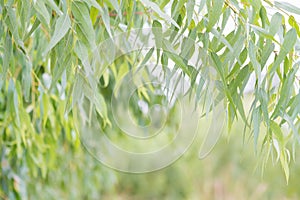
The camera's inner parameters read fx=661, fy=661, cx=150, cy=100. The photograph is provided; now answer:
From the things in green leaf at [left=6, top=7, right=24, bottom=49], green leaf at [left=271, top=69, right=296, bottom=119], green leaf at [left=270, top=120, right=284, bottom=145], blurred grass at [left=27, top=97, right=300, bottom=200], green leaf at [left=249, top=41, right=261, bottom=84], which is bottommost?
blurred grass at [left=27, top=97, right=300, bottom=200]

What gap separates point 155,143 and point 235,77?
9.71ft

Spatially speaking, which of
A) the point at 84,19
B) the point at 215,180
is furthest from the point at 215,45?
the point at 215,180

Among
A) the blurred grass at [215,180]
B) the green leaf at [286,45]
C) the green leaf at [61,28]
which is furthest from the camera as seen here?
the blurred grass at [215,180]

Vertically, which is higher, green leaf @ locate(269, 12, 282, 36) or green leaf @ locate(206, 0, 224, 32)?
green leaf @ locate(206, 0, 224, 32)

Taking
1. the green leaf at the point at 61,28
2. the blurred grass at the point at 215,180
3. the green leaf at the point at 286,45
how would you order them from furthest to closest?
the blurred grass at the point at 215,180, the green leaf at the point at 286,45, the green leaf at the point at 61,28

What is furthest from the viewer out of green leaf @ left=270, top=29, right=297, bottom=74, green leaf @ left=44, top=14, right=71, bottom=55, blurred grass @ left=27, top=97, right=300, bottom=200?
blurred grass @ left=27, top=97, right=300, bottom=200

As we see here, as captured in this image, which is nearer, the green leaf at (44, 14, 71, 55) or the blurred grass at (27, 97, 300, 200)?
the green leaf at (44, 14, 71, 55)

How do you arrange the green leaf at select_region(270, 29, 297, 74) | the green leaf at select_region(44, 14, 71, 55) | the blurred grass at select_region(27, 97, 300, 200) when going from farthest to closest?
the blurred grass at select_region(27, 97, 300, 200) → the green leaf at select_region(270, 29, 297, 74) → the green leaf at select_region(44, 14, 71, 55)

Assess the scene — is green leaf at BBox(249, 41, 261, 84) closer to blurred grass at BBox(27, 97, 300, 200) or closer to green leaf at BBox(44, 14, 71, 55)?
green leaf at BBox(44, 14, 71, 55)

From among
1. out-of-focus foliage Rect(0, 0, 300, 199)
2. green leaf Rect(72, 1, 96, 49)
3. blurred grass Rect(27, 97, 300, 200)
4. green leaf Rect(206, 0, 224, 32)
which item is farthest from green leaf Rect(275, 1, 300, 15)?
blurred grass Rect(27, 97, 300, 200)

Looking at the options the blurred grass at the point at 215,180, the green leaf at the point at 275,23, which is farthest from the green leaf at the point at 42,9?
the blurred grass at the point at 215,180

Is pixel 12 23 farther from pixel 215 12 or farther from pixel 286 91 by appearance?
pixel 286 91

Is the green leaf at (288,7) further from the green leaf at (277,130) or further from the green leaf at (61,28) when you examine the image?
the green leaf at (61,28)

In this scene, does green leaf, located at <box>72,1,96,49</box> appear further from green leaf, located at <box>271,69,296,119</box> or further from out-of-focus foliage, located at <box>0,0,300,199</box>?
green leaf, located at <box>271,69,296,119</box>
